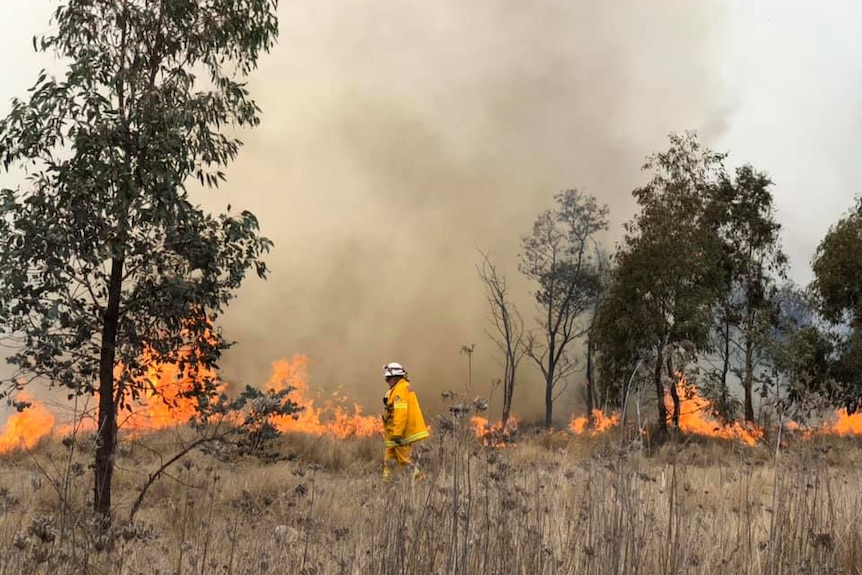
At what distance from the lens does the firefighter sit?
9.16 metres

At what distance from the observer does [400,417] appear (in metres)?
9.18

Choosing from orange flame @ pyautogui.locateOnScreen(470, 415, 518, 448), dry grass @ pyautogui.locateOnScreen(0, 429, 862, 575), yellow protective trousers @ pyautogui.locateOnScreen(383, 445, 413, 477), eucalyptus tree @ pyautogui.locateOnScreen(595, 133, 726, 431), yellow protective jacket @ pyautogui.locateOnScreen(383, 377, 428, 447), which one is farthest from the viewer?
eucalyptus tree @ pyautogui.locateOnScreen(595, 133, 726, 431)

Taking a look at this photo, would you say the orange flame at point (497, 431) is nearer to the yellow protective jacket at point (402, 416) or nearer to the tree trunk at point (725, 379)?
the yellow protective jacket at point (402, 416)

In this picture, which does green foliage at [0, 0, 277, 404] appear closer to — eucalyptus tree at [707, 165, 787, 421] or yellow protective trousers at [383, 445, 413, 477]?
yellow protective trousers at [383, 445, 413, 477]

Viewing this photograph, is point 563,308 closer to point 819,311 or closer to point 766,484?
point 819,311

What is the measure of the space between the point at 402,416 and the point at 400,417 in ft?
0.11

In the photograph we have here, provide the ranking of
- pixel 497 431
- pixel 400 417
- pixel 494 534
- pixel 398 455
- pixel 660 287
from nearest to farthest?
pixel 497 431 < pixel 494 534 < pixel 400 417 < pixel 398 455 < pixel 660 287

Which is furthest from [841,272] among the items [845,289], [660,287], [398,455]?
[398,455]

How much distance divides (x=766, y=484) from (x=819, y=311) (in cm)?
1740

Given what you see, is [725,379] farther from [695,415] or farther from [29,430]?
[29,430]

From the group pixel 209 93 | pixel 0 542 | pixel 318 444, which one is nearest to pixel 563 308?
pixel 318 444

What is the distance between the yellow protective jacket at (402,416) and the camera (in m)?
9.16

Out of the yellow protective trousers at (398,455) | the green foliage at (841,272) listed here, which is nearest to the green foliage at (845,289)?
the green foliage at (841,272)

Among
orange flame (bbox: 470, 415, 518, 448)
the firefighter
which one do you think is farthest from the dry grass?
the firefighter
